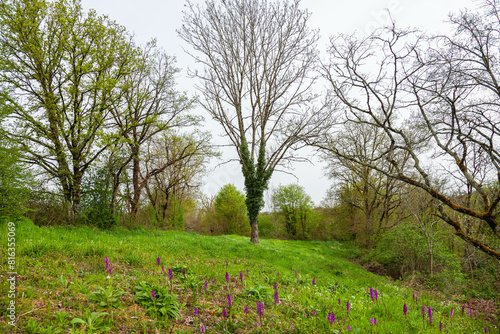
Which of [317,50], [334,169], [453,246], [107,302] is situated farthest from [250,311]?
[334,169]

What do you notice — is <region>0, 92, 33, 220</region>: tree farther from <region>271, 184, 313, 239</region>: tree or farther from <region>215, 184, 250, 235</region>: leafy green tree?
<region>271, 184, 313, 239</region>: tree

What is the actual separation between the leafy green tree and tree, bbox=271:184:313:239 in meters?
8.90

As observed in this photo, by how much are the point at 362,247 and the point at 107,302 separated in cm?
2484

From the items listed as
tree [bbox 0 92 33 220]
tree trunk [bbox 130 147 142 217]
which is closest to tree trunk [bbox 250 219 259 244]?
tree trunk [bbox 130 147 142 217]

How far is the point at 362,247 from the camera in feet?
76.8

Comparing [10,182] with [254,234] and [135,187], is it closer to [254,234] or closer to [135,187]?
[135,187]

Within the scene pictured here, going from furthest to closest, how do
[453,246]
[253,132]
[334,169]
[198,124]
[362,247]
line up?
[334,169] < [362,247] < [198,124] < [253,132] < [453,246]

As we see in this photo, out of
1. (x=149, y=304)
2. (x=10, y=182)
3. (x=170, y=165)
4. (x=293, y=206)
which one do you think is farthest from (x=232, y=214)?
(x=149, y=304)

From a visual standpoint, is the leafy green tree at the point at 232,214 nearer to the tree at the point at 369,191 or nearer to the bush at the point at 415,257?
the tree at the point at 369,191

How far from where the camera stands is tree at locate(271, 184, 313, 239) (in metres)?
44.7

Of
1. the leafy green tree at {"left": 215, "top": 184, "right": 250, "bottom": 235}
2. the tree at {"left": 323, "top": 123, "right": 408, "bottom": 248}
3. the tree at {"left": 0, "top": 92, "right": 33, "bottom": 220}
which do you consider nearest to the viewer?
the tree at {"left": 0, "top": 92, "right": 33, "bottom": 220}

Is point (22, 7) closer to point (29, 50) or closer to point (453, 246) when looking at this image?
point (29, 50)

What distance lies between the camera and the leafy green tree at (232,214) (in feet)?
129

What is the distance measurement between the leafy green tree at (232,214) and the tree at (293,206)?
8.90m
